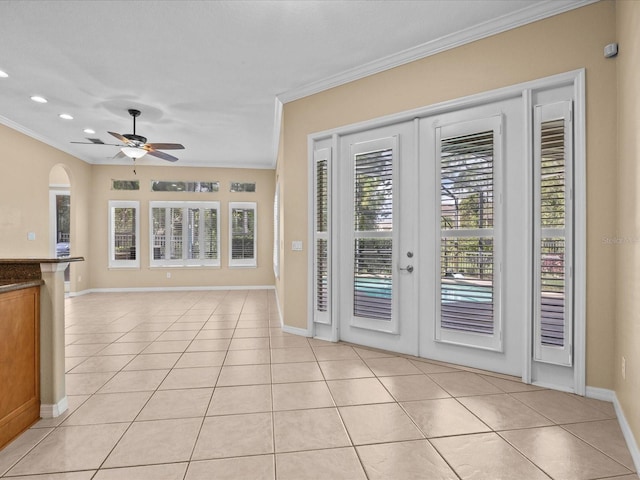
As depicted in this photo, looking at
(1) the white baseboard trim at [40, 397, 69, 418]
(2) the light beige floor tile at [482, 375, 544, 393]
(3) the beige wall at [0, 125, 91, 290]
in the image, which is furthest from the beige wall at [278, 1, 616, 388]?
(3) the beige wall at [0, 125, 91, 290]

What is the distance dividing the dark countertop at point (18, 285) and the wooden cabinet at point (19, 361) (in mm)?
23

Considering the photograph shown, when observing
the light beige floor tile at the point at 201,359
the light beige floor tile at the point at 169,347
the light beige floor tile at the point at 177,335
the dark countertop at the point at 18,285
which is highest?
the dark countertop at the point at 18,285

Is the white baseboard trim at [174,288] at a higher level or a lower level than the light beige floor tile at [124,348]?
higher

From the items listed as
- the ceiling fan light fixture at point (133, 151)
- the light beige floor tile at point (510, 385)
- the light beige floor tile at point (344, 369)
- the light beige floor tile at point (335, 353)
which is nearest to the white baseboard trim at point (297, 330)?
the light beige floor tile at point (335, 353)

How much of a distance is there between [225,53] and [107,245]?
6.22m

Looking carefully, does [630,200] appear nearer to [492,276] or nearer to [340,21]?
[492,276]

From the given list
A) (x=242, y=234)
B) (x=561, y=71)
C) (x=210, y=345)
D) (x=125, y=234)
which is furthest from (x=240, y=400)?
(x=125, y=234)

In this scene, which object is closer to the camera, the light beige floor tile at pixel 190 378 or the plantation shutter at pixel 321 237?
the light beige floor tile at pixel 190 378

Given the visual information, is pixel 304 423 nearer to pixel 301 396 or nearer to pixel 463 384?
pixel 301 396

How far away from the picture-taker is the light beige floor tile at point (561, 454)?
168cm

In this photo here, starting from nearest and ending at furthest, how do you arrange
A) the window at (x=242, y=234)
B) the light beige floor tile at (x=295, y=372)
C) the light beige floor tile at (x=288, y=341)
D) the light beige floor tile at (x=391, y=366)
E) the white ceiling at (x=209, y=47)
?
the white ceiling at (x=209, y=47), the light beige floor tile at (x=295, y=372), the light beige floor tile at (x=391, y=366), the light beige floor tile at (x=288, y=341), the window at (x=242, y=234)

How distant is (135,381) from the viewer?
2797mm

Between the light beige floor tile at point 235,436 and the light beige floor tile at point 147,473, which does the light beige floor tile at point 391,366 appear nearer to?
the light beige floor tile at point 235,436

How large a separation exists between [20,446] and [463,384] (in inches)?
115
